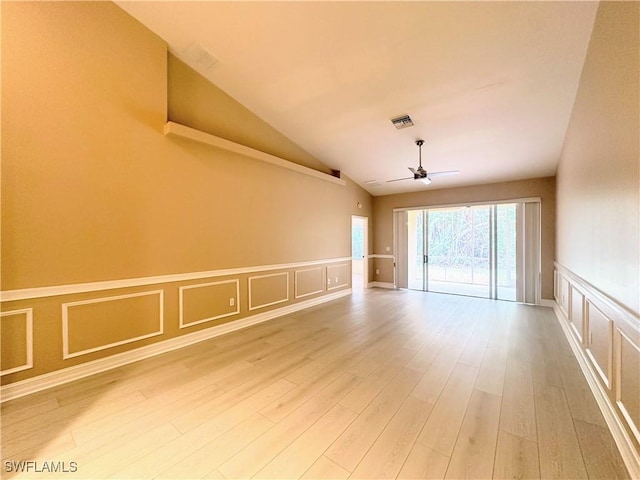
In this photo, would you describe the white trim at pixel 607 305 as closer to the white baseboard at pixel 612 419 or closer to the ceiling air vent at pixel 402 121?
the white baseboard at pixel 612 419

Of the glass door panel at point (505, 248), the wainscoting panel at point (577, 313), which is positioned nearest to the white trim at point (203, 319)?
the wainscoting panel at point (577, 313)

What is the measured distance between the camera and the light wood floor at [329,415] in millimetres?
1561

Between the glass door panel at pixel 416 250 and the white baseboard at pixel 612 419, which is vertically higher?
the glass door panel at pixel 416 250

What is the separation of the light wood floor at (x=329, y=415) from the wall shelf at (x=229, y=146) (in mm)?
2727

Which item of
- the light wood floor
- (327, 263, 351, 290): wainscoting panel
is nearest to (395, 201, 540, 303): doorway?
(327, 263, 351, 290): wainscoting panel

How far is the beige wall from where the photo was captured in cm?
230

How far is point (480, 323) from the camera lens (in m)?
4.27

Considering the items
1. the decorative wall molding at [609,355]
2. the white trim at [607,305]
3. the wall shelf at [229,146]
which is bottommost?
the decorative wall molding at [609,355]

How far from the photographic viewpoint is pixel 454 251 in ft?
25.4

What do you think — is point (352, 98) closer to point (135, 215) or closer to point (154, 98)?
point (154, 98)

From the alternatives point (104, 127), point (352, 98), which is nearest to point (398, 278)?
point (352, 98)

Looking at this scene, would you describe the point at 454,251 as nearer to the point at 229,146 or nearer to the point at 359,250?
the point at 359,250

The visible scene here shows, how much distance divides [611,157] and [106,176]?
4.58 metres

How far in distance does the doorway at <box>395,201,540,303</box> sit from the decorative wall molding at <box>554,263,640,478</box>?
2943 mm
